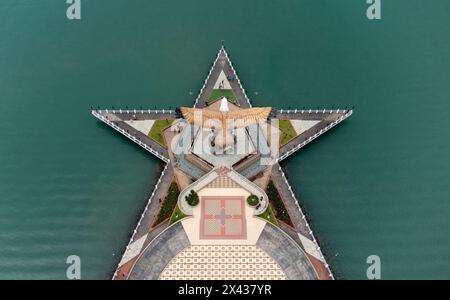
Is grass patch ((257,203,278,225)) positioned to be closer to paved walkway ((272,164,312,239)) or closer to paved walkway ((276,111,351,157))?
paved walkway ((272,164,312,239))

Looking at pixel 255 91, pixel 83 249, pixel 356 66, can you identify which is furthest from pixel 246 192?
pixel 356 66

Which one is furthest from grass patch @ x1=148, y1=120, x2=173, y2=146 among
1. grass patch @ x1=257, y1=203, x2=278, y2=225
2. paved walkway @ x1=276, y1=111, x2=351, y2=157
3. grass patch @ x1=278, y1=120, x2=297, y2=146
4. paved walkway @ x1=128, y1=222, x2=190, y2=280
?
grass patch @ x1=257, y1=203, x2=278, y2=225

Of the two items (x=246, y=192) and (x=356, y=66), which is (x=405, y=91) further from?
(x=246, y=192)

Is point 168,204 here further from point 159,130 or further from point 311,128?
point 311,128

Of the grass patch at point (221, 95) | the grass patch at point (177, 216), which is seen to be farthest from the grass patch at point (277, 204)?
the grass patch at point (221, 95)

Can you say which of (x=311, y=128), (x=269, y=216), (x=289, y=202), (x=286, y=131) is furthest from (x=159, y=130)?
(x=311, y=128)

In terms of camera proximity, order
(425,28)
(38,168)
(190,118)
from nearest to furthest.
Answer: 1. (190,118)
2. (38,168)
3. (425,28)
